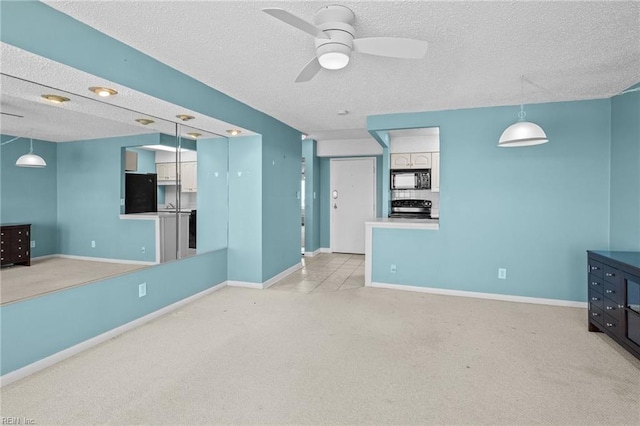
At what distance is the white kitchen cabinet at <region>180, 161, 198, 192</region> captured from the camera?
13.1ft

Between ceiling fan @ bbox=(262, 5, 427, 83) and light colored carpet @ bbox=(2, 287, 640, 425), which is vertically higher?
ceiling fan @ bbox=(262, 5, 427, 83)

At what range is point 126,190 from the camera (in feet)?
10.8

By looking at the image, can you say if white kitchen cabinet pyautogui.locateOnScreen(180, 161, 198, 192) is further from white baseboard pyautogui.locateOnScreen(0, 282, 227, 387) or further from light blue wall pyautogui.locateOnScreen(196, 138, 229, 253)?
white baseboard pyautogui.locateOnScreen(0, 282, 227, 387)

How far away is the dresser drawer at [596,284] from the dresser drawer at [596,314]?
153 mm

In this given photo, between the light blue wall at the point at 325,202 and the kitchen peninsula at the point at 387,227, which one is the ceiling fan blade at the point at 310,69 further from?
the light blue wall at the point at 325,202

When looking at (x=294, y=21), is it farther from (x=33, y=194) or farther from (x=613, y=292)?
(x=613, y=292)

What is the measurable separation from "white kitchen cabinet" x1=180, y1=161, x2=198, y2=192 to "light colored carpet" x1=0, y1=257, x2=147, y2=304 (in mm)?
1200

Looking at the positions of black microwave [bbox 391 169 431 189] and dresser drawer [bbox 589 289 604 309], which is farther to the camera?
black microwave [bbox 391 169 431 189]

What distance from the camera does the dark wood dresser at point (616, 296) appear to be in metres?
2.46

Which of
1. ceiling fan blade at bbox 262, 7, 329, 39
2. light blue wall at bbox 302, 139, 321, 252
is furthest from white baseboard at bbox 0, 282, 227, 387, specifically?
light blue wall at bbox 302, 139, 321, 252

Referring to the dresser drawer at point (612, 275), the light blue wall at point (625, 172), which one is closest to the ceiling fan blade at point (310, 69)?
the dresser drawer at point (612, 275)

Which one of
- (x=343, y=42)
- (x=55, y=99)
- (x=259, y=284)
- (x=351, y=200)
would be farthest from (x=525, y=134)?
(x=351, y=200)

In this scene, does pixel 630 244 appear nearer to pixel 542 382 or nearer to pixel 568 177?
pixel 568 177

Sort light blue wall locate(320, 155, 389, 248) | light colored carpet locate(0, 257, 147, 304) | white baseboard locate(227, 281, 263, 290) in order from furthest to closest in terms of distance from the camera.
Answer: light blue wall locate(320, 155, 389, 248), white baseboard locate(227, 281, 263, 290), light colored carpet locate(0, 257, 147, 304)
